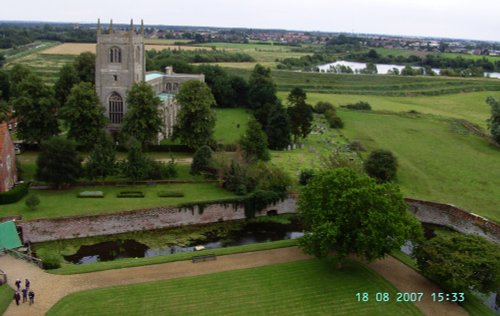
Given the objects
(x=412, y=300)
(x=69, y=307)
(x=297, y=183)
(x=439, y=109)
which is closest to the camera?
(x=69, y=307)

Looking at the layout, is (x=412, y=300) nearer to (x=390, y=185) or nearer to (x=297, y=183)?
(x=390, y=185)

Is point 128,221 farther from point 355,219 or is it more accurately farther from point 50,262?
point 355,219

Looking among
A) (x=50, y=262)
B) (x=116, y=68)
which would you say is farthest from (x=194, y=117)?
(x=50, y=262)

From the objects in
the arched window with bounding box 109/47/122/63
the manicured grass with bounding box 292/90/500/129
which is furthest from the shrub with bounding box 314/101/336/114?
the arched window with bounding box 109/47/122/63

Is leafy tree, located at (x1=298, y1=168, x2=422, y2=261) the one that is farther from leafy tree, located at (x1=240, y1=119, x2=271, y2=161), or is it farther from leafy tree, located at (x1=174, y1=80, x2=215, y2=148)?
leafy tree, located at (x1=174, y1=80, x2=215, y2=148)

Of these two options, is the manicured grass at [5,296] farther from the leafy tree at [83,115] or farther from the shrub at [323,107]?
the shrub at [323,107]


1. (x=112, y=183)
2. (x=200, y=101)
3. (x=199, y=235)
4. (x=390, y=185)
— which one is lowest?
(x=199, y=235)

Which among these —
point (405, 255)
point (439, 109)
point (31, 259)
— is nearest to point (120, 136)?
point (31, 259)
